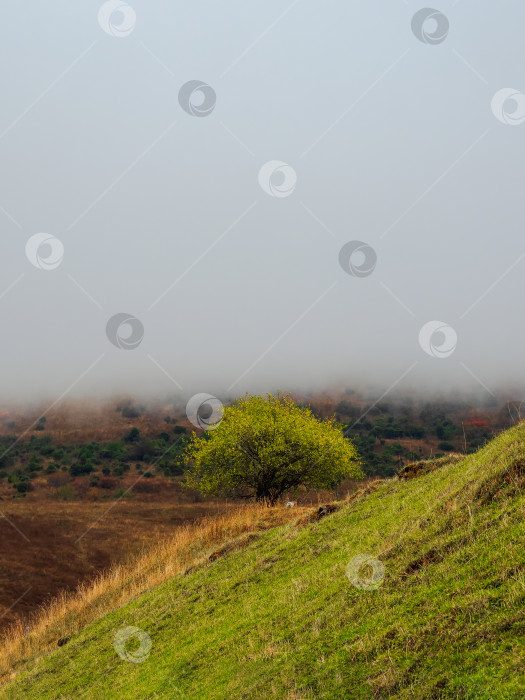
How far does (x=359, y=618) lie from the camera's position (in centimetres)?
716

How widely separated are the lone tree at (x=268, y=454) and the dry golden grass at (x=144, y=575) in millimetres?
12658

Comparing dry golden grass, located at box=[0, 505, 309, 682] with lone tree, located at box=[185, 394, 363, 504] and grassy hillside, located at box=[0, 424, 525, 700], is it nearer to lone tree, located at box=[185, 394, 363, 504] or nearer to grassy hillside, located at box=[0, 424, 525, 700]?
grassy hillside, located at box=[0, 424, 525, 700]

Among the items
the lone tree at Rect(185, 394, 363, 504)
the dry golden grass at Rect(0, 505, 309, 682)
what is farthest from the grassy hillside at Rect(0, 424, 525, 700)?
the lone tree at Rect(185, 394, 363, 504)

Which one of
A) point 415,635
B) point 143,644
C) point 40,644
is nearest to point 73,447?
point 40,644

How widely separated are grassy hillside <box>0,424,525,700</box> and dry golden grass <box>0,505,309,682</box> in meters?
3.06

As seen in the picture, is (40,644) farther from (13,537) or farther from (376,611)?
(13,537)

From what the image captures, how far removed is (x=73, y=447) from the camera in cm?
12150

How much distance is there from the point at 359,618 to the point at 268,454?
29.0 m

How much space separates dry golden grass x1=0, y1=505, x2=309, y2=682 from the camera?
18.0 metres

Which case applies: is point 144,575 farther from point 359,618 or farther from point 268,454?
point 268,454

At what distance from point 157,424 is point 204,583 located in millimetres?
126163

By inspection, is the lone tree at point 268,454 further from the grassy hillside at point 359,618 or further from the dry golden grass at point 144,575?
the grassy hillside at point 359,618

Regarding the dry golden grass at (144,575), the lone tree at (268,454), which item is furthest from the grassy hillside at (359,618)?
the lone tree at (268,454)

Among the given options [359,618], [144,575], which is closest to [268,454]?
[144,575]
